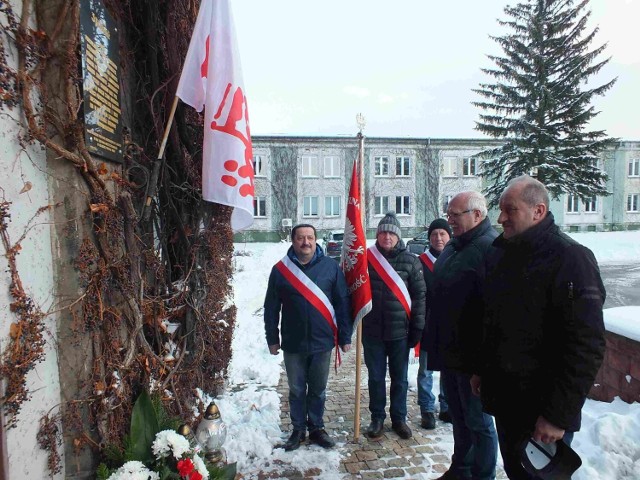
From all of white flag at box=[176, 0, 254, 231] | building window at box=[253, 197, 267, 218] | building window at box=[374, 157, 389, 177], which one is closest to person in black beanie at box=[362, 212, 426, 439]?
white flag at box=[176, 0, 254, 231]

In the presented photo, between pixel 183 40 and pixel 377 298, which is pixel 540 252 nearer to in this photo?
pixel 377 298

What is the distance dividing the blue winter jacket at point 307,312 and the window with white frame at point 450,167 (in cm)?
2905

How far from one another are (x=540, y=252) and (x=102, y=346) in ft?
8.93

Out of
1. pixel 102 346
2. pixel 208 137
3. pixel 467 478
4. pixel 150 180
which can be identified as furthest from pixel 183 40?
pixel 467 478

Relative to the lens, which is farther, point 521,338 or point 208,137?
point 208,137

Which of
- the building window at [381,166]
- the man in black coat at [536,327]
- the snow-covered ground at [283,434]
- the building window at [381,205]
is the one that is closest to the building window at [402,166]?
the building window at [381,166]

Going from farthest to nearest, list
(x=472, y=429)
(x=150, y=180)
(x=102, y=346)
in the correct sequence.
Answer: (x=150, y=180), (x=472, y=429), (x=102, y=346)

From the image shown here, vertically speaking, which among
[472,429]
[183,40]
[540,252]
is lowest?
[472,429]

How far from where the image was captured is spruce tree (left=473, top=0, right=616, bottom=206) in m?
19.9

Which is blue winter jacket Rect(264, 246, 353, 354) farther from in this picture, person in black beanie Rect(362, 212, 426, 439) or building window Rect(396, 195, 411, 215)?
building window Rect(396, 195, 411, 215)

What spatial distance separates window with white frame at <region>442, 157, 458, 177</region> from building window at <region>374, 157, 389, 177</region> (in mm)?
4416

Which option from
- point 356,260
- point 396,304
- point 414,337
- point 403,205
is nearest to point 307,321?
point 356,260

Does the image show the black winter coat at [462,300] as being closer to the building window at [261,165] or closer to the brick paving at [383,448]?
the brick paving at [383,448]

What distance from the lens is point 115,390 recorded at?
2637 millimetres
